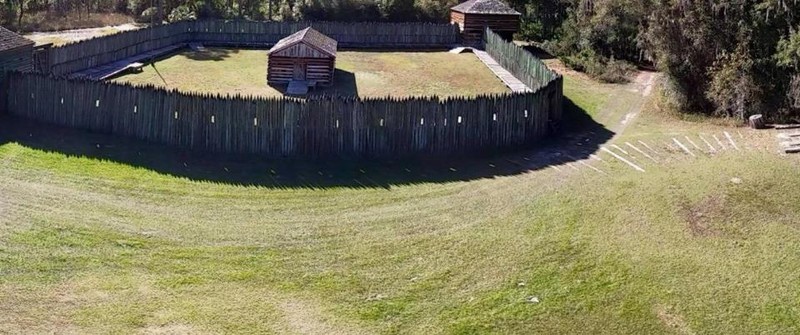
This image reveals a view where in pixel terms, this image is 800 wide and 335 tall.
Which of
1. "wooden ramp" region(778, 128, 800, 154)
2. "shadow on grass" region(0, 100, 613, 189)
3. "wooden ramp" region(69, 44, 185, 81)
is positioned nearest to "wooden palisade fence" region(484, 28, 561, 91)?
"shadow on grass" region(0, 100, 613, 189)

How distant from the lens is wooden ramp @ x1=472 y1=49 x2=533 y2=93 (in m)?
32.8

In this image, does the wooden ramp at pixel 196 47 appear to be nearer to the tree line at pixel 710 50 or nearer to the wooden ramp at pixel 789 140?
the tree line at pixel 710 50

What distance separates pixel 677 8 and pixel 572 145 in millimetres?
7246

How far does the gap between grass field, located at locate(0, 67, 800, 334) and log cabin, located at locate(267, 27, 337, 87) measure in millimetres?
12327

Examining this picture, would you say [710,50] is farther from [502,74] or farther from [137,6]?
[137,6]

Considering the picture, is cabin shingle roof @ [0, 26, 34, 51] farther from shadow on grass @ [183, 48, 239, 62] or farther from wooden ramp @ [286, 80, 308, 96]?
shadow on grass @ [183, 48, 239, 62]

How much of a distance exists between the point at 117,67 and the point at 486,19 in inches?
823

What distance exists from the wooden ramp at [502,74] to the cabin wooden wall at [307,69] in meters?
7.78

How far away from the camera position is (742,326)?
12.3m

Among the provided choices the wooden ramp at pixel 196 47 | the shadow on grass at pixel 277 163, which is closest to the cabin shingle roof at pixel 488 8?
the wooden ramp at pixel 196 47

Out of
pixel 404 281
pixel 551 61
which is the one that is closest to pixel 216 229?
pixel 404 281

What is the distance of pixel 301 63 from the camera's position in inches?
1278

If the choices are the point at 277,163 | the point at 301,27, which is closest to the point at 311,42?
the point at 301,27

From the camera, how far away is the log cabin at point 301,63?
32.2 metres
